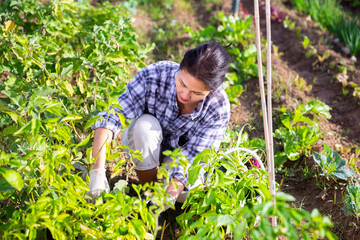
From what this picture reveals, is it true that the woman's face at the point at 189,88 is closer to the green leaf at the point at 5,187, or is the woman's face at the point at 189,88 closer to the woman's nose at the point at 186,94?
the woman's nose at the point at 186,94

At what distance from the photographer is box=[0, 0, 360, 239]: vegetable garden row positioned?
0.96 metres

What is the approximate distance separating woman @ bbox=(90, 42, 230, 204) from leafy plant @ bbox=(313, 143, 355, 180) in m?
0.62

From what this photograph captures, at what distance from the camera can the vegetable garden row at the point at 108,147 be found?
3.16 ft

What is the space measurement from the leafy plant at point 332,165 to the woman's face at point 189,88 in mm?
809

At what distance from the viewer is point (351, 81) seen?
8.68 feet

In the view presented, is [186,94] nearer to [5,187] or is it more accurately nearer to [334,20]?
[5,187]

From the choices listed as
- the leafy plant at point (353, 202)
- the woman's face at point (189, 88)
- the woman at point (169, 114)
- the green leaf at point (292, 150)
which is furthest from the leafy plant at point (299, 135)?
A: the woman's face at point (189, 88)

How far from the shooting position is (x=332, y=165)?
1.82 m

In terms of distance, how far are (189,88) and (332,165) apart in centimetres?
93

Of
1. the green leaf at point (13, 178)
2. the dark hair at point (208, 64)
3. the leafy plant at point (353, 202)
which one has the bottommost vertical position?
the leafy plant at point (353, 202)

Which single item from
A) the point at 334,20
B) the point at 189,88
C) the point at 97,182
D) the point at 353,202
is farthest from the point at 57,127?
the point at 334,20

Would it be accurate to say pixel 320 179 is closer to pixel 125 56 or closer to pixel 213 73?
pixel 213 73

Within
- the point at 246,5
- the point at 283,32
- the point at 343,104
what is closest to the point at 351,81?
the point at 343,104

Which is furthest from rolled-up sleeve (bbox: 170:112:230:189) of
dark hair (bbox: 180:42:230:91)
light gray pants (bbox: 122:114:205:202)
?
dark hair (bbox: 180:42:230:91)
